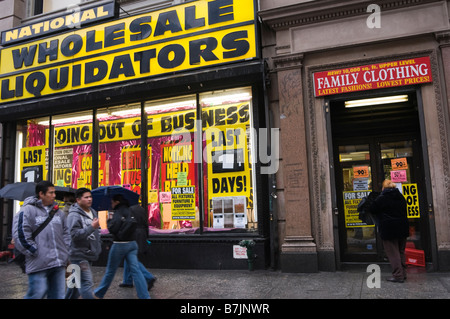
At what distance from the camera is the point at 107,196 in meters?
6.46

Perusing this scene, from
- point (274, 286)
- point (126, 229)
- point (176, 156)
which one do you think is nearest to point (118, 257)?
point (126, 229)

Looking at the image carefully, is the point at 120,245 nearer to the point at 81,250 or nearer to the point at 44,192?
the point at 81,250

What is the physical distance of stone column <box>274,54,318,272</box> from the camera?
7656 millimetres

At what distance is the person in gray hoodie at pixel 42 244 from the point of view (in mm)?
4312

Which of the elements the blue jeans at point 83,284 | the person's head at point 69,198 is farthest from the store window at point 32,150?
the blue jeans at point 83,284

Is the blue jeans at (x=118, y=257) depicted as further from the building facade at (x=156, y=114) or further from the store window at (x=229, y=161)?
the store window at (x=229, y=161)

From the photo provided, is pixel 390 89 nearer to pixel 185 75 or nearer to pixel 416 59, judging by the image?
pixel 416 59

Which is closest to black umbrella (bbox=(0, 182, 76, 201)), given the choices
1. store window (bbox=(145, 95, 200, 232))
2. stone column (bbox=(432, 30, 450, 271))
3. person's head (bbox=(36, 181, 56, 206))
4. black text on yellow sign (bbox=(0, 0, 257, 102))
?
store window (bbox=(145, 95, 200, 232))

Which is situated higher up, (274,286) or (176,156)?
(176,156)

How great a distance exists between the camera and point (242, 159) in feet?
28.3

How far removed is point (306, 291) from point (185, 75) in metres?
5.43

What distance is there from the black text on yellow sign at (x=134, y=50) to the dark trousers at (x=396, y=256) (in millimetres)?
4851

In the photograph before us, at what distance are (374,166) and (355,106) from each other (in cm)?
154

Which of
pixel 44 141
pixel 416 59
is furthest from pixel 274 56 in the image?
pixel 44 141
